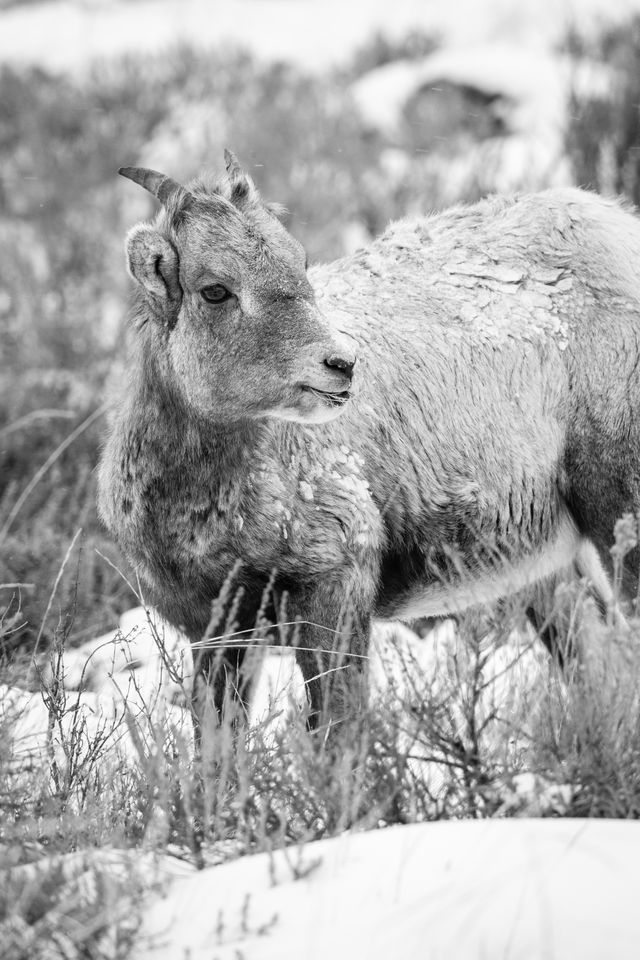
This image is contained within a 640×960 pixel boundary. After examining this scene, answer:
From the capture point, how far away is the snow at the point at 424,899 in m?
2.34

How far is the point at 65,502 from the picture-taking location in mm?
7246

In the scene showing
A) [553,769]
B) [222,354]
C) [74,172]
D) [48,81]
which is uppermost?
[48,81]

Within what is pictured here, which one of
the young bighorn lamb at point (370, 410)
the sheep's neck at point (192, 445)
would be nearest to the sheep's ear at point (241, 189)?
the young bighorn lamb at point (370, 410)

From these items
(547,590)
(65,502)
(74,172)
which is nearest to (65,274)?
(74,172)

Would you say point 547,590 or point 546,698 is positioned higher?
point 546,698

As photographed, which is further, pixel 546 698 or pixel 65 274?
pixel 65 274

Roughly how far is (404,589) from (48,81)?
12975 millimetres

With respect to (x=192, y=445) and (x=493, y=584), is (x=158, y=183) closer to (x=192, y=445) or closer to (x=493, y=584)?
(x=192, y=445)

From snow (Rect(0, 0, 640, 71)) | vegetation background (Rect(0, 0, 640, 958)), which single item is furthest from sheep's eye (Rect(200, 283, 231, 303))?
snow (Rect(0, 0, 640, 71))

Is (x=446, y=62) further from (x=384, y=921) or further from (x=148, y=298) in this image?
(x=384, y=921)

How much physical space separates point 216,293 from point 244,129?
32.1 feet

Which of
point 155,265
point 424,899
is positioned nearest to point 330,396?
point 155,265

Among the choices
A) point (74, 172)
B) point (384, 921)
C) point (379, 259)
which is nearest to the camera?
point (384, 921)

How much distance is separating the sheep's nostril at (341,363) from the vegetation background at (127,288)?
1.09 metres
